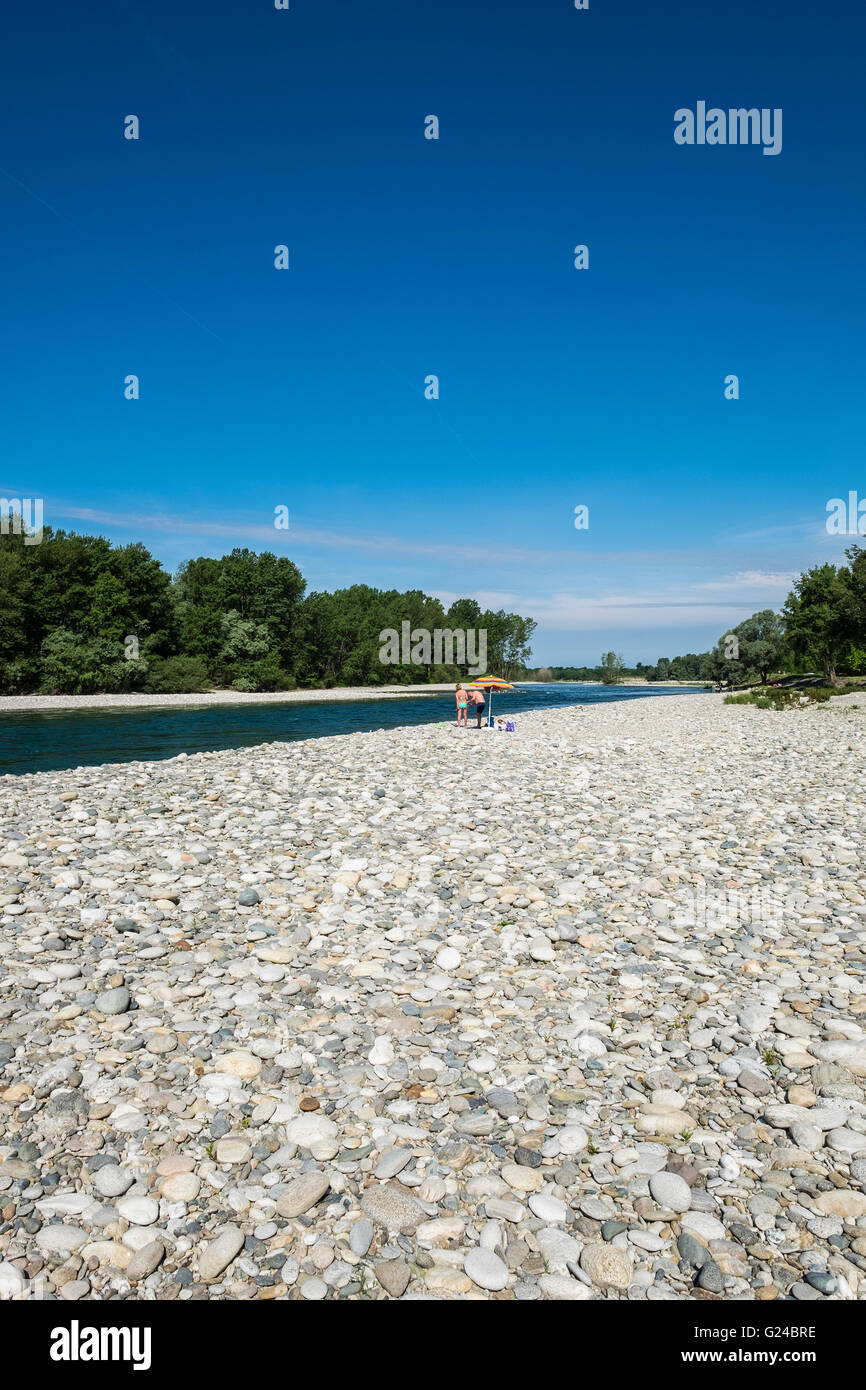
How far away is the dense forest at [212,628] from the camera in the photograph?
197ft

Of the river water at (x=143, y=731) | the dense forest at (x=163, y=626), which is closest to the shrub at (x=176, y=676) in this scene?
the dense forest at (x=163, y=626)

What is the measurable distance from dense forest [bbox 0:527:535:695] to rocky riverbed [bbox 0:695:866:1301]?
58.0 metres

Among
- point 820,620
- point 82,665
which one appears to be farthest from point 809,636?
point 82,665

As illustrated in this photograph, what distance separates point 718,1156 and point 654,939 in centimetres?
296

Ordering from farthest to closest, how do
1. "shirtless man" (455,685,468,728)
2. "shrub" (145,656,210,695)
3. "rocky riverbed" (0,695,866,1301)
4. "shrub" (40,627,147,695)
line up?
"shrub" (145,656,210,695) → "shrub" (40,627,147,695) → "shirtless man" (455,685,468,728) → "rocky riverbed" (0,695,866,1301)

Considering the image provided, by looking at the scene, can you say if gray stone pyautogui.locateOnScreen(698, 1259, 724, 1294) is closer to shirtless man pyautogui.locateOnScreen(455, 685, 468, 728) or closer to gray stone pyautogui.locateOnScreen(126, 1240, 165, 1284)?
gray stone pyautogui.locateOnScreen(126, 1240, 165, 1284)

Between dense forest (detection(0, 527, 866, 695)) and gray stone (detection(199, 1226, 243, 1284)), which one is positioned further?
dense forest (detection(0, 527, 866, 695))

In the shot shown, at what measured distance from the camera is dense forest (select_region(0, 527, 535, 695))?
198 ft

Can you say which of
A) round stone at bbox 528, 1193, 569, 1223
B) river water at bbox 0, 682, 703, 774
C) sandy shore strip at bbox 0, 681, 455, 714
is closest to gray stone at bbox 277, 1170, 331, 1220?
round stone at bbox 528, 1193, 569, 1223

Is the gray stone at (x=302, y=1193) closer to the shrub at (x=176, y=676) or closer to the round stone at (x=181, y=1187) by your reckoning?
the round stone at (x=181, y=1187)

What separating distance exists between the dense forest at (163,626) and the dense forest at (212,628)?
14 centimetres
